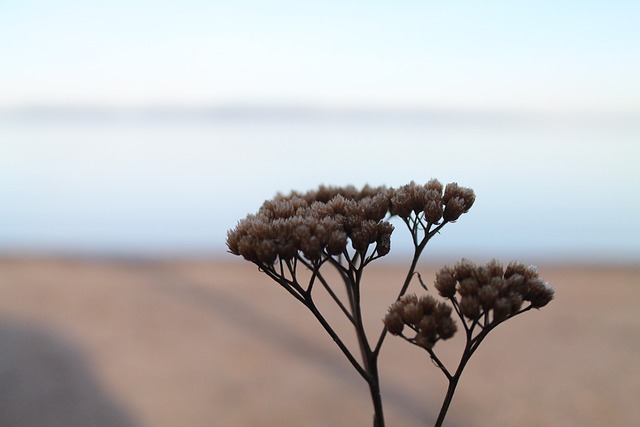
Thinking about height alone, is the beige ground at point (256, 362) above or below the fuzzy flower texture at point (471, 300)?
above

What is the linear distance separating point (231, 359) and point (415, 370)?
843 mm

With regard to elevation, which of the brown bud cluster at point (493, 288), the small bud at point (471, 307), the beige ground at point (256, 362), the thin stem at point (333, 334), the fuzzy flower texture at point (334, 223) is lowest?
the thin stem at point (333, 334)

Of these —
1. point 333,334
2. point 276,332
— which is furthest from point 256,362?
point 333,334

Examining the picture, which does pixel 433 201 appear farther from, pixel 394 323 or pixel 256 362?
pixel 256 362

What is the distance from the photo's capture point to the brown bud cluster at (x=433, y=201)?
0.69 metres

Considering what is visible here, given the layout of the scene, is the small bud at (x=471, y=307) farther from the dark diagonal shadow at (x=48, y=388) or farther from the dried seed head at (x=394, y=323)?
the dark diagonal shadow at (x=48, y=388)

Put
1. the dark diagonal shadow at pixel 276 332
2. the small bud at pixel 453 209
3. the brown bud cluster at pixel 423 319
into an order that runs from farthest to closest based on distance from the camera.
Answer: the dark diagonal shadow at pixel 276 332, the small bud at pixel 453 209, the brown bud cluster at pixel 423 319

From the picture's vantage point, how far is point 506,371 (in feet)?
8.78

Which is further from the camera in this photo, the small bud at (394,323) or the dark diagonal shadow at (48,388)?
the dark diagonal shadow at (48,388)

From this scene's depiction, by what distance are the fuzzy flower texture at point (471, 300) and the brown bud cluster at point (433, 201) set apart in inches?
2.7

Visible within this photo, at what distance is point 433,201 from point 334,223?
12cm

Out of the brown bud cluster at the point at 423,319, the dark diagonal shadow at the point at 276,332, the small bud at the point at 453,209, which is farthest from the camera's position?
the dark diagonal shadow at the point at 276,332

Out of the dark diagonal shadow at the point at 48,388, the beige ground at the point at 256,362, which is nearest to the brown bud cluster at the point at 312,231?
the beige ground at the point at 256,362

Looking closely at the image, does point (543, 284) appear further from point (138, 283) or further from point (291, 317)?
point (138, 283)
